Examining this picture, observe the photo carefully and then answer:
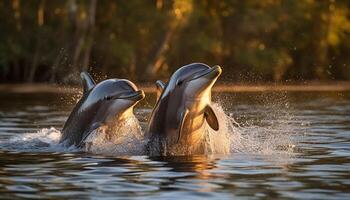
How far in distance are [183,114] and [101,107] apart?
6.82 ft

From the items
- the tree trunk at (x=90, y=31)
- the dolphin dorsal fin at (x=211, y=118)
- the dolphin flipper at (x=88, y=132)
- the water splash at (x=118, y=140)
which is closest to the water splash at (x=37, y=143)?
the dolphin flipper at (x=88, y=132)

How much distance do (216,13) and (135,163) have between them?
5515 cm

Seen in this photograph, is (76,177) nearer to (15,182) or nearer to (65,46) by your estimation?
(15,182)

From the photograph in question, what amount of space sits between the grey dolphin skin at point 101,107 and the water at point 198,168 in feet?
1.27

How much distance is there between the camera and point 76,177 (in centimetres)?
1527

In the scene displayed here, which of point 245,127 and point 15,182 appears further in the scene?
point 245,127

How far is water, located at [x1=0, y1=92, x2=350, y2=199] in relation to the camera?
13.8m

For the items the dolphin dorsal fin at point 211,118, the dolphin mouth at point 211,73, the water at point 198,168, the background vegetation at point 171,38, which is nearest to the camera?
the water at point 198,168

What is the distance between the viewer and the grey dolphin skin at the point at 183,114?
1758 cm

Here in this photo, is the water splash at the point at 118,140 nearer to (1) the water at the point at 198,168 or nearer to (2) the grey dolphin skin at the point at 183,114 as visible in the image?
(1) the water at the point at 198,168

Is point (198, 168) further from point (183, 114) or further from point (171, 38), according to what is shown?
point (171, 38)

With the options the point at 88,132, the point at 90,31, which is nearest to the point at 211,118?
the point at 88,132

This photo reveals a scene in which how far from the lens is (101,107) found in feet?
62.8

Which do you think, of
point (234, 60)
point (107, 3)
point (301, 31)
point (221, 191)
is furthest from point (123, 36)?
point (221, 191)
